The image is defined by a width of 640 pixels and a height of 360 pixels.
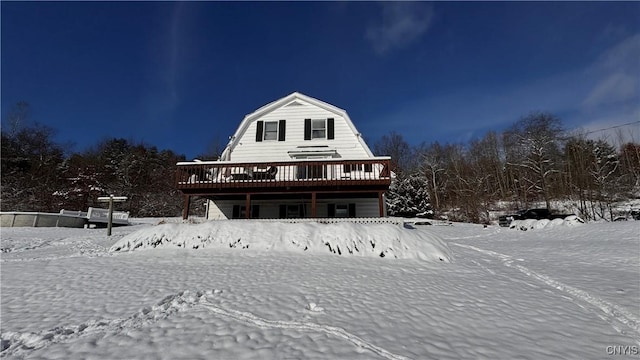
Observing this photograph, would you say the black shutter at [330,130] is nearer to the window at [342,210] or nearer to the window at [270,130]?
the window at [270,130]

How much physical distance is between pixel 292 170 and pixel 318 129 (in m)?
4.36

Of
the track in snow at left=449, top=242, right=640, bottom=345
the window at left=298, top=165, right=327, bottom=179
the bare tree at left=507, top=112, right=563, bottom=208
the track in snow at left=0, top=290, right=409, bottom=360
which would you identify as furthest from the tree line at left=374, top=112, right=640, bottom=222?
the track in snow at left=0, top=290, right=409, bottom=360

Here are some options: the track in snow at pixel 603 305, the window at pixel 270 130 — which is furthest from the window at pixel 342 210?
the track in snow at pixel 603 305

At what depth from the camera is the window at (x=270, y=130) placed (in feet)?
54.4

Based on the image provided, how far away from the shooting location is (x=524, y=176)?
3128 centimetres

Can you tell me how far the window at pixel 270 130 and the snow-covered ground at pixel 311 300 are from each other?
27.3ft

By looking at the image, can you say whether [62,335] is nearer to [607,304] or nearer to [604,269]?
[607,304]

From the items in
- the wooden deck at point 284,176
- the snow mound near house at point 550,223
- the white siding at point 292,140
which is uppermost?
the white siding at point 292,140

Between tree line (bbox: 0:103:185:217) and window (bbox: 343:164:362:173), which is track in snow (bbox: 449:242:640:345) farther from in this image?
tree line (bbox: 0:103:185:217)

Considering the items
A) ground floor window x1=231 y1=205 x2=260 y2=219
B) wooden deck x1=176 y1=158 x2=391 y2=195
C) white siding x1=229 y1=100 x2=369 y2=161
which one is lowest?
ground floor window x1=231 y1=205 x2=260 y2=219

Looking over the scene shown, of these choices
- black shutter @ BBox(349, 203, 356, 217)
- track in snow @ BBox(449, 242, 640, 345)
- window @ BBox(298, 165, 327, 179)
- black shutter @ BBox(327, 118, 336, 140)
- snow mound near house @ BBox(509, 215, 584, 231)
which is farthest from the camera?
black shutter @ BBox(327, 118, 336, 140)

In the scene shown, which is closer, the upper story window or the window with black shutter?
the window with black shutter

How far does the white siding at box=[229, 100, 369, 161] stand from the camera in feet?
52.0

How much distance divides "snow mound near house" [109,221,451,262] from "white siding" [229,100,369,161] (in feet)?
23.9
